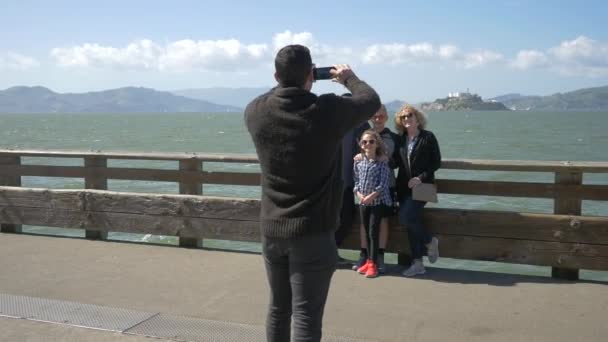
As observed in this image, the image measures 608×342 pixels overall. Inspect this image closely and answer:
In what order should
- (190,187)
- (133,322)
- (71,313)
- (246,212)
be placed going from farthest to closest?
(190,187) < (246,212) < (71,313) < (133,322)

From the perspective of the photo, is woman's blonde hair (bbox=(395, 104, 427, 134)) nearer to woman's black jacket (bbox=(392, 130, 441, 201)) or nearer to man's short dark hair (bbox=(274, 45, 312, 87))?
woman's black jacket (bbox=(392, 130, 441, 201))

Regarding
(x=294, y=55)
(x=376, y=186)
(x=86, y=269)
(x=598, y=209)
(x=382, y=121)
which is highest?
(x=294, y=55)

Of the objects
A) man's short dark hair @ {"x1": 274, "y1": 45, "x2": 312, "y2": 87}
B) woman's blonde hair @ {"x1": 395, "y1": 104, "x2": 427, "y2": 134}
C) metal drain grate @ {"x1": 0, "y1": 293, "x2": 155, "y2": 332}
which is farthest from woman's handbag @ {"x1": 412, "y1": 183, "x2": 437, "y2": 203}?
man's short dark hair @ {"x1": 274, "y1": 45, "x2": 312, "y2": 87}

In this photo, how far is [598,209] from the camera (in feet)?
51.1

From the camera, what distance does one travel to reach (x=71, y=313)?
15.3 feet

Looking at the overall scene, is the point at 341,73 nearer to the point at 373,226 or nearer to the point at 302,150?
the point at 302,150

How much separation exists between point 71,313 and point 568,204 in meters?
4.09

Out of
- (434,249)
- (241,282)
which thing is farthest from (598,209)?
(241,282)

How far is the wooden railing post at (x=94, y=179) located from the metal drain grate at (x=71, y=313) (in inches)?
86.7

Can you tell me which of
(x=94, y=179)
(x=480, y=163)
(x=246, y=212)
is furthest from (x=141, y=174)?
(x=480, y=163)

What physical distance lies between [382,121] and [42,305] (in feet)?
10.5

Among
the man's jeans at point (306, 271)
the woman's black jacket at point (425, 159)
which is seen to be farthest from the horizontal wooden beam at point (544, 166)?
the man's jeans at point (306, 271)

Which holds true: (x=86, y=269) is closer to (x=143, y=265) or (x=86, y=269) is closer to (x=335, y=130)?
(x=143, y=265)

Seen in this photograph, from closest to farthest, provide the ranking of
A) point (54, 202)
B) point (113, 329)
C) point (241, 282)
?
point (113, 329) < point (241, 282) < point (54, 202)
